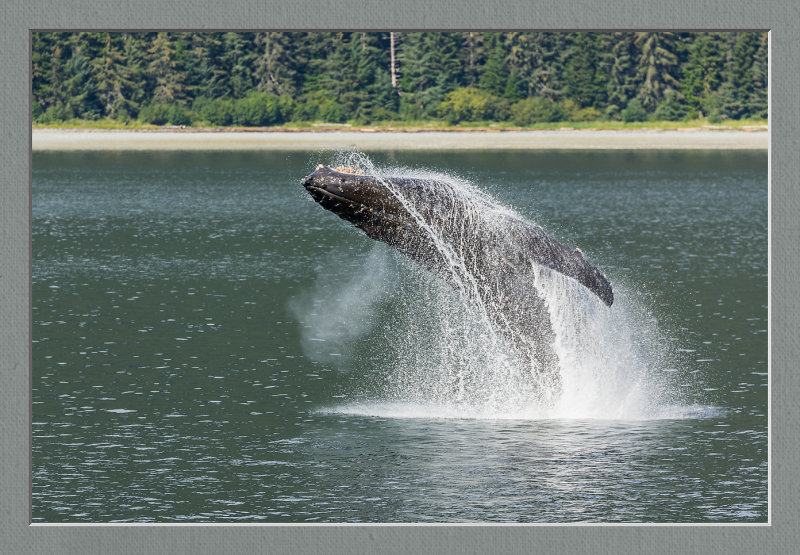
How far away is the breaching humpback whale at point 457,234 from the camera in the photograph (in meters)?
24.0

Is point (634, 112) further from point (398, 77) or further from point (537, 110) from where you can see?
point (398, 77)

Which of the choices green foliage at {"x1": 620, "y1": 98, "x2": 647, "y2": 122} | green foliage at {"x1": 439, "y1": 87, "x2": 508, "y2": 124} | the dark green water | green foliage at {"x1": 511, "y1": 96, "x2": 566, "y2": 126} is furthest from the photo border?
green foliage at {"x1": 511, "y1": 96, "x2": 566, "y2": 126}

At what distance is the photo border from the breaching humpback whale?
659cm

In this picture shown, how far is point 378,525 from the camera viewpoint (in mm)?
16734

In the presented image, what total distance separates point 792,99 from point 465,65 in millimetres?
128160

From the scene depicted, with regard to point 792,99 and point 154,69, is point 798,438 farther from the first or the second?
point 154,69

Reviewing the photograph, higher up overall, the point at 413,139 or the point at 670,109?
the point at 670,109

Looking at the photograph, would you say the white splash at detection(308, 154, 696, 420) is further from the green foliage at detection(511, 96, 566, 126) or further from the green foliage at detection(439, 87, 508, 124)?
the green foliage at detection(511, 96, 566, 126)

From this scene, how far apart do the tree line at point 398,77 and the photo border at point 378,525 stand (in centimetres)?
12418

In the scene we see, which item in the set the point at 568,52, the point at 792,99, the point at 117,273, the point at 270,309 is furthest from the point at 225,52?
the point at 792,99

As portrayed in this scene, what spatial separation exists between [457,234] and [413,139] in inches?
4586

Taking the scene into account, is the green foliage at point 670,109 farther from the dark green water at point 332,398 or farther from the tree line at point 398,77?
the dark green water at point 332,398

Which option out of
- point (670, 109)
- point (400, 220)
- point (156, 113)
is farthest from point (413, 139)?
point (400, 220)

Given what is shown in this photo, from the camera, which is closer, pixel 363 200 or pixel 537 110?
pixel 363 200
